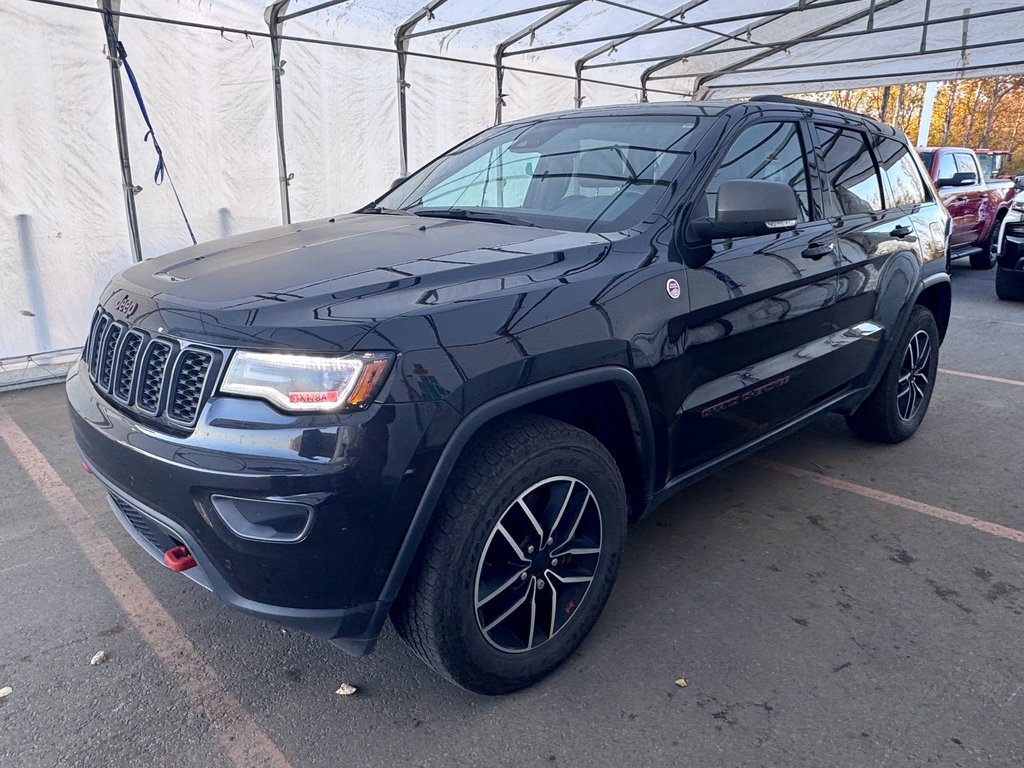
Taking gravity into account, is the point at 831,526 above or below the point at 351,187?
below

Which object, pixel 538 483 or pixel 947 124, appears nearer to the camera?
pixel 538 483

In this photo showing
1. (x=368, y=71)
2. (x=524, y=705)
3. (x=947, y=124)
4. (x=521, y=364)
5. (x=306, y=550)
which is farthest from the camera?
(x=947, y=124)

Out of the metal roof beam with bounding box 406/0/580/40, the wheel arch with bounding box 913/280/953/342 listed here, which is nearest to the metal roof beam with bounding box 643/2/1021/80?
the metal roof beam with bounding box 406/0/580/40

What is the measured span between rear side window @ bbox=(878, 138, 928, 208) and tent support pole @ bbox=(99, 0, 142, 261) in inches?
218

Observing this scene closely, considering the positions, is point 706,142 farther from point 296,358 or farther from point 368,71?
point 368,71

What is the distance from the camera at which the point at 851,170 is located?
374 cm

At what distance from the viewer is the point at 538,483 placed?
219 cm

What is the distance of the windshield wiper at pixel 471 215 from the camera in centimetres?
288

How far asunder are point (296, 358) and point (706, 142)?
182 centimetres

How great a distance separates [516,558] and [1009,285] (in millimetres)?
9150

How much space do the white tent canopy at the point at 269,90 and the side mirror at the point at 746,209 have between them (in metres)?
5.36

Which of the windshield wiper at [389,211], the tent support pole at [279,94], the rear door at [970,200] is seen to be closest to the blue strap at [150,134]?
the tent support pole at [279,94]

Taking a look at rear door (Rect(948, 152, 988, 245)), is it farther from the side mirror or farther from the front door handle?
the side mirror

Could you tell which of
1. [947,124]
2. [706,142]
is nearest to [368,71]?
[706,142]
